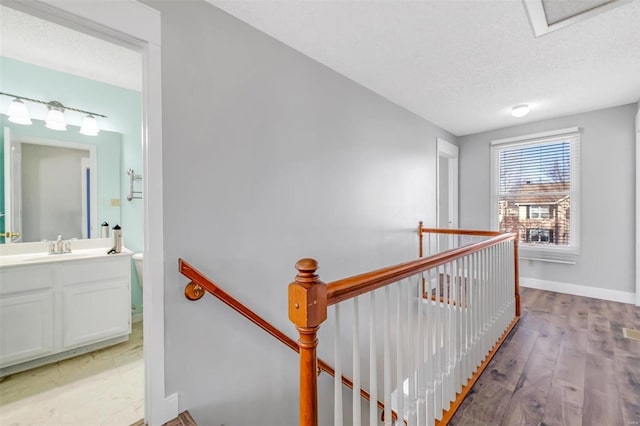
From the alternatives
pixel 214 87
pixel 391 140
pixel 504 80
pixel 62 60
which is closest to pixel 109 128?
pixel 62 60

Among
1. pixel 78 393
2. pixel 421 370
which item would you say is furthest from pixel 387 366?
pixel 78 393

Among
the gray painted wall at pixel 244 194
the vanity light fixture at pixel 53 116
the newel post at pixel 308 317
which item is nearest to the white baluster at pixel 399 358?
the newel post at pixel 308 317

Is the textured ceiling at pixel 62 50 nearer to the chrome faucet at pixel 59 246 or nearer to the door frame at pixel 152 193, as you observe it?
the door frame at pixel 152 193

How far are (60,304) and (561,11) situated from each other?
4082mm

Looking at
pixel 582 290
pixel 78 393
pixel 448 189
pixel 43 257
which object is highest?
pixel 448 189

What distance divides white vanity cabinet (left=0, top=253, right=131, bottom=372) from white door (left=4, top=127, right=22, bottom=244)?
0.49m

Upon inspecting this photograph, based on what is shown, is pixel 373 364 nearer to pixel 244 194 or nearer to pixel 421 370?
pixel 421 370

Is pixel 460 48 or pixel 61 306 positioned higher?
pixel 460 48

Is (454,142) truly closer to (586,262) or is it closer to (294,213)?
(586,262)

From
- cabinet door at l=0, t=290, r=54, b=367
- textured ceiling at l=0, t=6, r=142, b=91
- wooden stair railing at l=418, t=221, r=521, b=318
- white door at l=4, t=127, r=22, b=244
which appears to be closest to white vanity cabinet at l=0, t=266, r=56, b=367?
cabinet door at l=0, t=290, r=54, b=367

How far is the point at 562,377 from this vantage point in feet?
6.14

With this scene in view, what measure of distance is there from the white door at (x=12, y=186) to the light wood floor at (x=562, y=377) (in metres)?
3.52

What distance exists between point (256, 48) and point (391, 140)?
1839mm

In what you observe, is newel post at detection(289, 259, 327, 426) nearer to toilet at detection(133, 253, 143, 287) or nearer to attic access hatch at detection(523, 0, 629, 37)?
attic access hatch at detection(523, 0, 629, 37)
